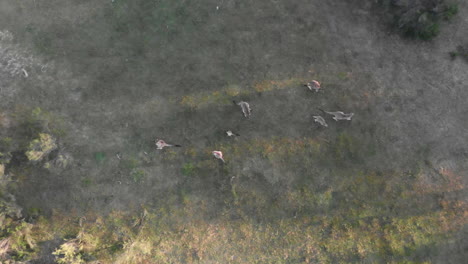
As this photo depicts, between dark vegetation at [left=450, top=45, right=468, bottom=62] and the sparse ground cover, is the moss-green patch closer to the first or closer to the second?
the sparse ground cover

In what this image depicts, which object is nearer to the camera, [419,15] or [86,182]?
[86,182]

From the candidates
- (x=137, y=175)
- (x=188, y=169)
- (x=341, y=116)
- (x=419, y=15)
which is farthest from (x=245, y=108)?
(x=419, y=15)

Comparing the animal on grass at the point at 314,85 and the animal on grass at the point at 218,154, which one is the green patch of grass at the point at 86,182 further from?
the animal on grass at the point at 314,85

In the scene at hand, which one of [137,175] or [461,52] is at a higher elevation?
[461,52]

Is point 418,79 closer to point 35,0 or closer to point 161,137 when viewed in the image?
point 161,137

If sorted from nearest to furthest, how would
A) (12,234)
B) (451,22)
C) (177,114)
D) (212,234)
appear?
(12,234), (212,234), (177,114), (451,22)

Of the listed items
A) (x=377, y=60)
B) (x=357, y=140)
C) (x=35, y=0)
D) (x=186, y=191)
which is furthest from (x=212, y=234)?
(x=35, y=0)

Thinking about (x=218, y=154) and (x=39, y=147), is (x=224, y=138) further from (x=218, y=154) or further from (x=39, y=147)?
(x=39, y=147)

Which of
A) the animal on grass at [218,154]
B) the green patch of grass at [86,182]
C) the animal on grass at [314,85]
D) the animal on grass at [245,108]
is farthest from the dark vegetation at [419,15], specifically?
the green patch of grass at [86,182]
